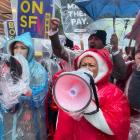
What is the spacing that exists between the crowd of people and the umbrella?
0.90ft

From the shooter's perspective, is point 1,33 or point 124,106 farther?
point 1,33

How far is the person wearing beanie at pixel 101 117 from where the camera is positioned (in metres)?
2.94

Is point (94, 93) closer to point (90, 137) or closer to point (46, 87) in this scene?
point (90, 137)

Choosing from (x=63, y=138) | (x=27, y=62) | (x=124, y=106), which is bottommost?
(x=63, y=138)

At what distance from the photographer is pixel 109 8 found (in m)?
4.38

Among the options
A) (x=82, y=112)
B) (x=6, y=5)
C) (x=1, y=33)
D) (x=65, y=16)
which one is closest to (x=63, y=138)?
(x=82, y=112)

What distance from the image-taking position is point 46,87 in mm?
3551

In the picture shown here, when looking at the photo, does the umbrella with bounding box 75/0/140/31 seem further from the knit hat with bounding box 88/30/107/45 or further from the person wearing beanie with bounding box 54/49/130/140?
the person wearing beanie with bounding box 54/49/130/140

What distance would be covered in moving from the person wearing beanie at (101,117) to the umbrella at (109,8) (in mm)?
1159

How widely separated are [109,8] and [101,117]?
5.85 ft

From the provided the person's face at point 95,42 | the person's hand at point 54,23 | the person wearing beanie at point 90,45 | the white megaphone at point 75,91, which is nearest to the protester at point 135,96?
the person wearing beanie at point 90,45

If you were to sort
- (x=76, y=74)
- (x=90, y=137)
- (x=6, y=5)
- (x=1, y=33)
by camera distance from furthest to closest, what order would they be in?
(x=6, y=5)
(x=1, y=33)
(x=90, y=137)
(x=76, y=74)

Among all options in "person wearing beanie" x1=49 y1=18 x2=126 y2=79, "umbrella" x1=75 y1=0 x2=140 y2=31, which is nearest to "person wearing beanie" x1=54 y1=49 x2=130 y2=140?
"person wearing beanie" x1=49 y1=18 x2=126 y2=79

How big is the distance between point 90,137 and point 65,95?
1.42 feet
